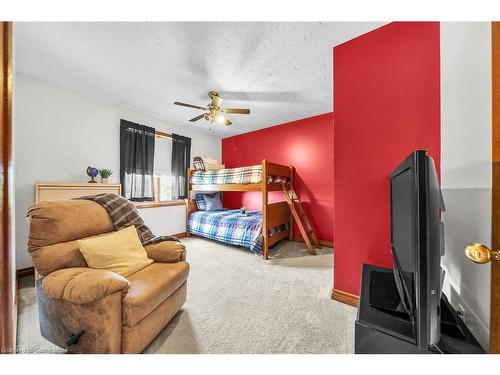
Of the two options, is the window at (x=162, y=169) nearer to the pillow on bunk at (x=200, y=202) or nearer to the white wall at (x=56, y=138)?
the white wall at (x=56, y=138)

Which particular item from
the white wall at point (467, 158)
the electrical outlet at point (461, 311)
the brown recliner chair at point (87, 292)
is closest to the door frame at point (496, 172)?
the white wall at point (467, 158)

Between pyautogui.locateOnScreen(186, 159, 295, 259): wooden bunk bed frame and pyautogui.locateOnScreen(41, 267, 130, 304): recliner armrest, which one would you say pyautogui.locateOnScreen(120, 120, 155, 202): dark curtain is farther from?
pyautogui.locateOnScreen(41, 267, 130, 304): recliner armrest

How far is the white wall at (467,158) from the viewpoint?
795 millimetres

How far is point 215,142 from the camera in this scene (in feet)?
15.1

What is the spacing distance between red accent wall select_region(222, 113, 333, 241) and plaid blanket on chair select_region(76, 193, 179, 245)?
8.39 feet

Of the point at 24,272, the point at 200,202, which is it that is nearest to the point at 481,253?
the point at 24,272

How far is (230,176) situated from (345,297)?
2.43 m

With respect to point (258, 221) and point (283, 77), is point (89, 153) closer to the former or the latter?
point (258, 221)

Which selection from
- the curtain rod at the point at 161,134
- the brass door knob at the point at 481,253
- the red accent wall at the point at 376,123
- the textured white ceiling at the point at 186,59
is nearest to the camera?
the brass door knob at the point at 481,253

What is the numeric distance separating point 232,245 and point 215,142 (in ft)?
8.62

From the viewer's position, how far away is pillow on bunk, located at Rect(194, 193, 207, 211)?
3.99m

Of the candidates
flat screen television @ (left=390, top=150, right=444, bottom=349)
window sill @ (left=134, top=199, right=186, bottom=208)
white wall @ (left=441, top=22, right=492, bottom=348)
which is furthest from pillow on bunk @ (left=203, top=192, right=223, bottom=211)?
flat screen television @ (left=390, top=150, right=444, bottom=349)

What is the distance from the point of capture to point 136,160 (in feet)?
10.4

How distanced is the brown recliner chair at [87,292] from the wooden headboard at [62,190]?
3.92 feet
